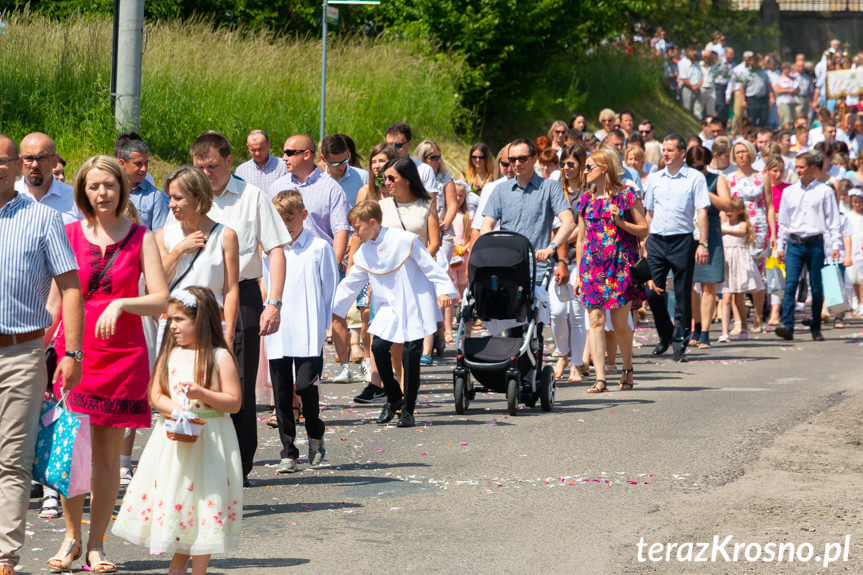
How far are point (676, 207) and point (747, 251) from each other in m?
2.30

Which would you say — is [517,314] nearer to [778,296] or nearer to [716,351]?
[716,351]

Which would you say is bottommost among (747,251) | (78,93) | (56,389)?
(56,389)

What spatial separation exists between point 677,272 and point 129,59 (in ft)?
20.8

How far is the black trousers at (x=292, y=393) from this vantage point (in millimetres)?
8664

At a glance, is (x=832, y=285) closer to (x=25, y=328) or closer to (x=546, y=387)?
(x=546, y=387)

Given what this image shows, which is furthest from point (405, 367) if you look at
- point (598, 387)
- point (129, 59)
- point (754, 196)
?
point (754, 196)

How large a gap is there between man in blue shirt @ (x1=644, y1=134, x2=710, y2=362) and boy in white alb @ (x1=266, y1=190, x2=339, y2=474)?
5661mm

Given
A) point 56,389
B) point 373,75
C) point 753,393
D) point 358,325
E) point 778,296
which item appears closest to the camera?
point 56,389

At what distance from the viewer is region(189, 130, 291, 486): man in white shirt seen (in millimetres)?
7824

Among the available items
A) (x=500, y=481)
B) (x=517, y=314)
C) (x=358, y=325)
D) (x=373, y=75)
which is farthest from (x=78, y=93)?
(x=500, y=481)

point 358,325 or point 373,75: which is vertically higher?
point 373,75

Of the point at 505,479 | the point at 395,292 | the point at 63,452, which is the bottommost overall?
the point at 505,479

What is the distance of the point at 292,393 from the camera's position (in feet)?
28.8

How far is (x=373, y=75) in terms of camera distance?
84.9 ft
